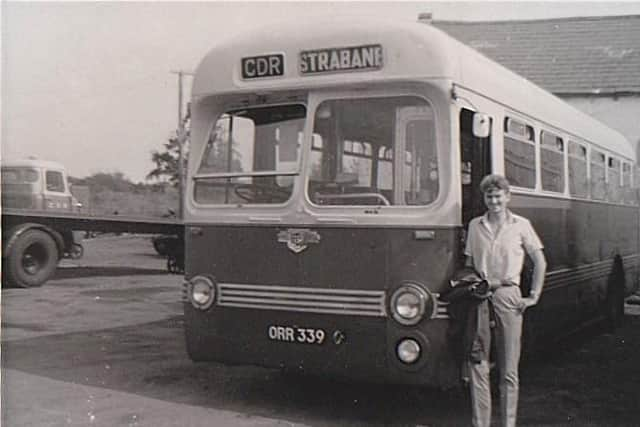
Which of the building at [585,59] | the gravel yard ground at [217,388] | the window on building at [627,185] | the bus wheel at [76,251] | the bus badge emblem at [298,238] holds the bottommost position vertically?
the gravel yard ground at [217,388]

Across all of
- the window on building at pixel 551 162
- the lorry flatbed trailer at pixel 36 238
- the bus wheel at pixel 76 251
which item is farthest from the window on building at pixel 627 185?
the bus wheel at pixel 76 251

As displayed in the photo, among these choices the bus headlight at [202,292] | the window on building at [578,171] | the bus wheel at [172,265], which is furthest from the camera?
the bus wheel at [172,265]

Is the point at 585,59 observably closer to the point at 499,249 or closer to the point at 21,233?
the point at 21,233

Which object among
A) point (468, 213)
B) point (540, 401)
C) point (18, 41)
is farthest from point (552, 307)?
point (18, 41)

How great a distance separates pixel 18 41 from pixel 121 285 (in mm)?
10723

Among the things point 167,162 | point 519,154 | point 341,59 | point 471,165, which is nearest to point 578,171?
point 519,154

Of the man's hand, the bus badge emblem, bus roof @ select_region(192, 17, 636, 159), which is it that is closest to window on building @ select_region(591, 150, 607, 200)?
bus roof @ select_region(192, 17, 636, 159)

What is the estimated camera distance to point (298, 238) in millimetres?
5695

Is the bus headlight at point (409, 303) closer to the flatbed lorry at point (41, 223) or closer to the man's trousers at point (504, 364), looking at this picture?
the man's trousers at point (504, 364)

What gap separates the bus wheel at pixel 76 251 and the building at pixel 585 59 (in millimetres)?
11306

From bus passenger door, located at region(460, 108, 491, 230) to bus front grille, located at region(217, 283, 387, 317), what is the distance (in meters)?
0.88

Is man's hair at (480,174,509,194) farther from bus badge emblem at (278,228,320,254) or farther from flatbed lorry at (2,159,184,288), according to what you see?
flatbed lorry at (2,159,184,288)

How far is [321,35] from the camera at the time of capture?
224 inches

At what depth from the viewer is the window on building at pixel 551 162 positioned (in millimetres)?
7012
